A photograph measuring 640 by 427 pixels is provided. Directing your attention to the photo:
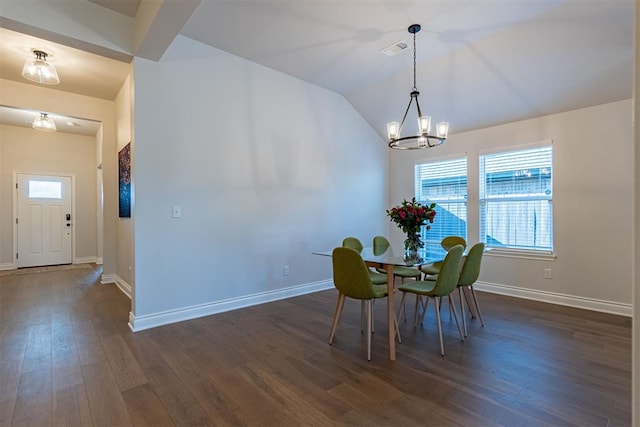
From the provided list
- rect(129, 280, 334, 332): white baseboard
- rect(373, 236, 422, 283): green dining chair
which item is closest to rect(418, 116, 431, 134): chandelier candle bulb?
rect(373, 236, 422, 283): green dining chair

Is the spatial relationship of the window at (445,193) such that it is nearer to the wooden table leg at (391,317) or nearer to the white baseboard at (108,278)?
the wooden table leg at (391,317)

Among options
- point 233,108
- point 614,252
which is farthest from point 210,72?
point 614,252

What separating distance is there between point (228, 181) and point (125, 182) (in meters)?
1.91

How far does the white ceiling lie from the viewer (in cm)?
282

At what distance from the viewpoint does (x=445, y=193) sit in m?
5.05

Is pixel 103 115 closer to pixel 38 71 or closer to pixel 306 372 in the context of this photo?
pixel 38 71

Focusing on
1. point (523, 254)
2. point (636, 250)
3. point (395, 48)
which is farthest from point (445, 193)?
point (636, 250)

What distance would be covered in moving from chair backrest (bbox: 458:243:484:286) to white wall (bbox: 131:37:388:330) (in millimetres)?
2163

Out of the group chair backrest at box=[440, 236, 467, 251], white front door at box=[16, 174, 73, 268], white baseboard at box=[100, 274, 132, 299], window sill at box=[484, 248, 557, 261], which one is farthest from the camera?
white front door at box=[16, 174, 73, 268]

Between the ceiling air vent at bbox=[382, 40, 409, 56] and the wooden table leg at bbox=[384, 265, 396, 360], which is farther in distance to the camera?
the ceiling air vent at bbox=[382, 40, 409, 56]

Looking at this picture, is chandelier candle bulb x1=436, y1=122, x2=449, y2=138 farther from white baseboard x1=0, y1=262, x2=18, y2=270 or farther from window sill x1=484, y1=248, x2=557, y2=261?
white baseboard x1=0, y1=262, x2=18, y2=270

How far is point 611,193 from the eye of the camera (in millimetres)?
3504

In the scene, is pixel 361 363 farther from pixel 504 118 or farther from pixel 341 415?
pixel 504 118

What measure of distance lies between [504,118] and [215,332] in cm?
453
